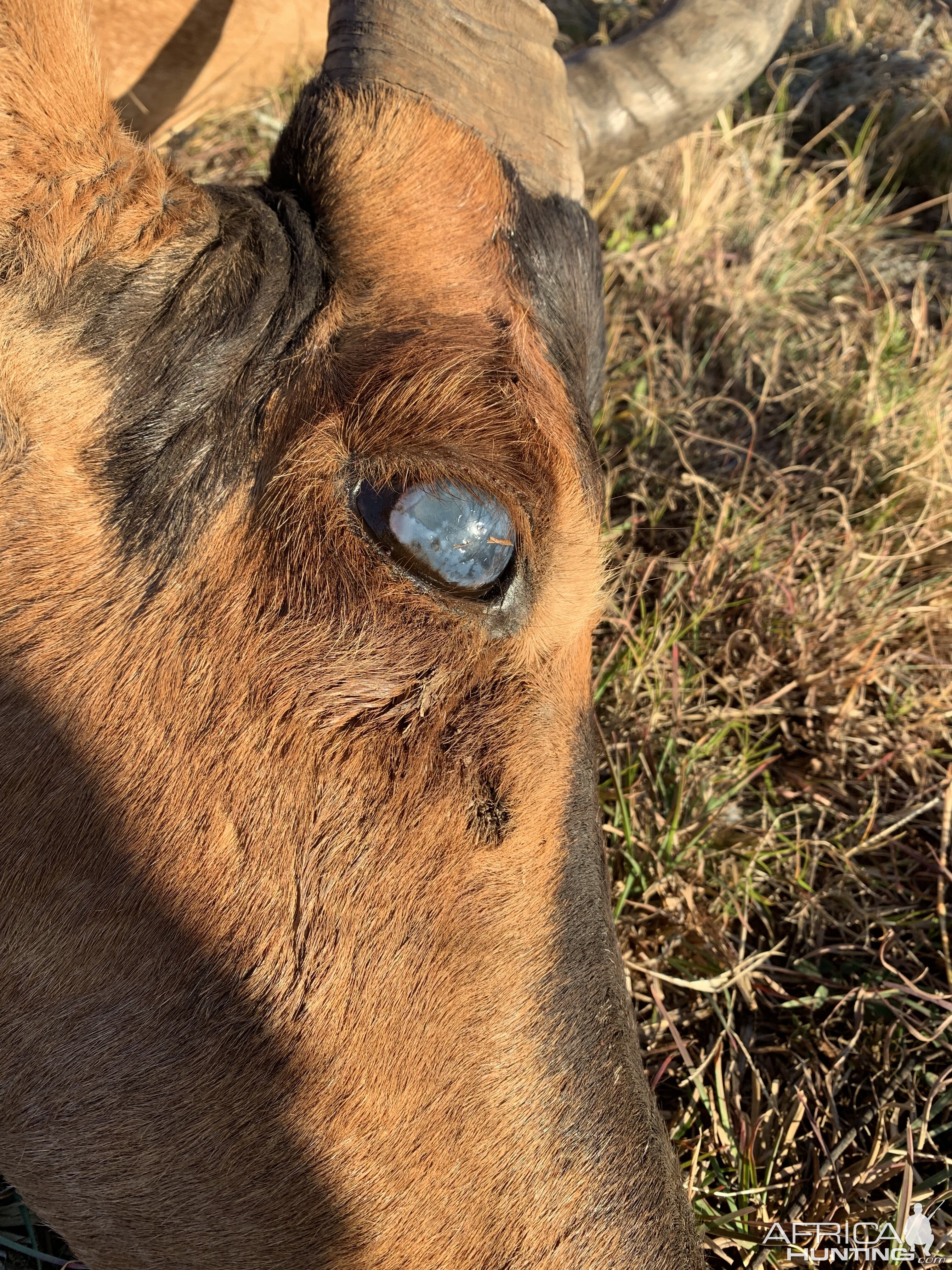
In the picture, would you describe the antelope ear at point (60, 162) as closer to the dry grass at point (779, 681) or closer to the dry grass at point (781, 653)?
the dry grass at point (779, 681)

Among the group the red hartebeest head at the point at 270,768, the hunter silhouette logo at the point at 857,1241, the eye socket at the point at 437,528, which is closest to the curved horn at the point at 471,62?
the red hartebeest head at the point at 270,768

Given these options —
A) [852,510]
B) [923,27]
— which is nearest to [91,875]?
[852,510]

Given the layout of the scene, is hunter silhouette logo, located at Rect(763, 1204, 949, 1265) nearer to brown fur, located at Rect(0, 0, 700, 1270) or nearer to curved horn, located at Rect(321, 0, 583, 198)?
brown fur, located at Rect(0, 0, 700, 1270)

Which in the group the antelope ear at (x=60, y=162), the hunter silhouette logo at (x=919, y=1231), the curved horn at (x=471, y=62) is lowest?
the hunter silhouette logo at (x=919, y=1231)

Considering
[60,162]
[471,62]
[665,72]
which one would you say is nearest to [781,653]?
[665,72]

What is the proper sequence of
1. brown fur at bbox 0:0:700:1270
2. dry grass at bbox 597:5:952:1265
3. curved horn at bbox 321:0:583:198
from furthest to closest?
dry grass at bbox 597:5:952:1265 < curved horn at bbox 321:0:583:198 < brown fur at bbox 0:0:700:1270

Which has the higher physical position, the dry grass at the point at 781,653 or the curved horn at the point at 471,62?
the curved horn at the point at 471,62

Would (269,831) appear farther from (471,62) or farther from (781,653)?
(781,653)

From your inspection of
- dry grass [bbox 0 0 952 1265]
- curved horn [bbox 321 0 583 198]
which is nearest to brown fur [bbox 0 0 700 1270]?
curved horn [bbox 321 0 583 198]
